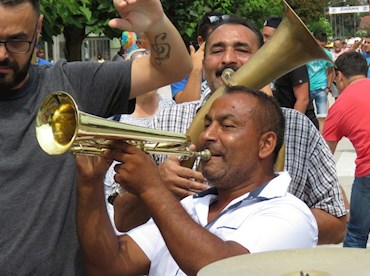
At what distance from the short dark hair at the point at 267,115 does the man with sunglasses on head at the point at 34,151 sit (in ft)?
1.26

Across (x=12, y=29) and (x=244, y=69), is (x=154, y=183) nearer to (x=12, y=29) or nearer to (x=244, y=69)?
(x=12, y=29)

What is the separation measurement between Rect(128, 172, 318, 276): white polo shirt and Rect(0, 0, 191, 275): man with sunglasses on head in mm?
264

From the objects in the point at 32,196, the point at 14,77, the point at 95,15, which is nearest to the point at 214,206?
the point at 32,196

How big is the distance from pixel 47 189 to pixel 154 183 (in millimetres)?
363

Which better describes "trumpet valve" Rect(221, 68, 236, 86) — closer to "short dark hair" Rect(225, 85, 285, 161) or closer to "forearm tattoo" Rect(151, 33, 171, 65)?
"short dark hair" Rect(225, 85, 285, 161)

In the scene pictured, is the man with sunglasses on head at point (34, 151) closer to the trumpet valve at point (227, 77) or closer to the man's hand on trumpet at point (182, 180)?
the man's hand on trumpet at point (182, 180)

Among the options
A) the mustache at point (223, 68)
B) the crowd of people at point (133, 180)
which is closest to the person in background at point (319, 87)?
the mustache at point (223, 68)

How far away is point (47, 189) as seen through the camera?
260 centimetres

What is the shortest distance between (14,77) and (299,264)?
3.81 ft

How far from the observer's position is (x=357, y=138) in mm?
6207

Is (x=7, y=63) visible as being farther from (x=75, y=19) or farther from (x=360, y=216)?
(x=75, y=19)

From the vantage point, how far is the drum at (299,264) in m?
1.77

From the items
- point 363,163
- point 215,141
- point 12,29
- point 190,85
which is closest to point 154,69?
point 215,141

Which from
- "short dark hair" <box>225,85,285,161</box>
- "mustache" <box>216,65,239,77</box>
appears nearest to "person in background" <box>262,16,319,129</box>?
"mustache" <box>216,65,239,77</box>
